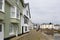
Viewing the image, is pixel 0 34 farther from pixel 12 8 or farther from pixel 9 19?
pixel 12 8

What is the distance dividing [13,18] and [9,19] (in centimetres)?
170

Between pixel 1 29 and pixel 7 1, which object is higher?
pixel 7 1

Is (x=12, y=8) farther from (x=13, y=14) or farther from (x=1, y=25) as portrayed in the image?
(x=1, y=25)

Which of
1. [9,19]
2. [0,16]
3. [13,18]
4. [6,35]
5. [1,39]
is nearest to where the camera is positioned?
[0,16]

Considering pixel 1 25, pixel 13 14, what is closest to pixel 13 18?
pixel 13 14

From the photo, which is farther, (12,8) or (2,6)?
(12,8)

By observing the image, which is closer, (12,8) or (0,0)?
(0,0)

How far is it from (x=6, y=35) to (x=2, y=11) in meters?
4.27

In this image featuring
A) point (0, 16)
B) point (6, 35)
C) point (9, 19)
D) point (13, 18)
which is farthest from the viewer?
point (13, 18)

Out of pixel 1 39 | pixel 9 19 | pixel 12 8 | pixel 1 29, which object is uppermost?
pixel 12 8

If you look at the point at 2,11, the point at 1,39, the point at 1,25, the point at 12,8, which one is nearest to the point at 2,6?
the point at 2,11

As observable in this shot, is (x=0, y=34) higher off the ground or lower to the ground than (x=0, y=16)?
lower

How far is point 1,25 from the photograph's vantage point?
17.7 meters

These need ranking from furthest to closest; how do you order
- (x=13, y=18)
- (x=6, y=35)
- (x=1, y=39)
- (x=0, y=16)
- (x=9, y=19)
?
1. (x=13, y=18)
2. (x=9, y=19)
3. (x=6, y=35)
4. (x=1, y=39)
5. (x=0, y=16)
